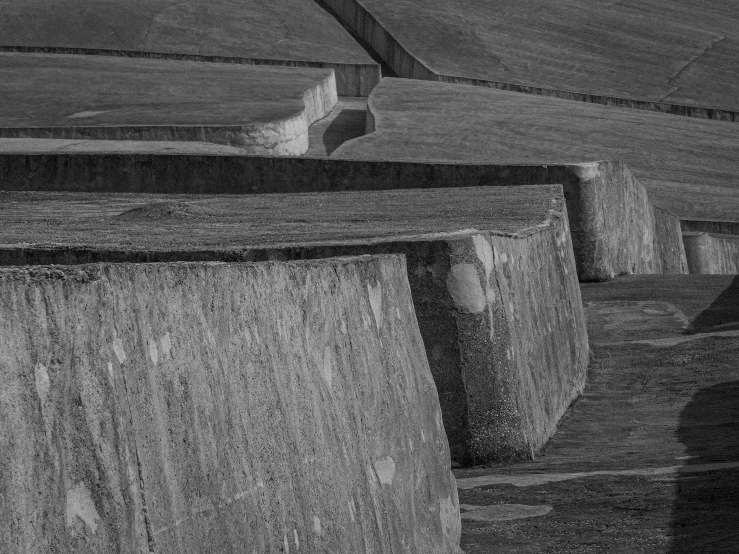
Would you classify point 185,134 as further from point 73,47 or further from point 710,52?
point 710,52

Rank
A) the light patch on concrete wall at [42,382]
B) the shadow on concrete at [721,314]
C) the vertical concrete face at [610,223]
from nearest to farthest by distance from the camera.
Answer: the light patch on concrete wall at [42,382], the shadow on concrete at [721,314], the vertical concrete face at [610,223]

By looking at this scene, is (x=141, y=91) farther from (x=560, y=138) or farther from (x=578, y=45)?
(x=578, y=45)

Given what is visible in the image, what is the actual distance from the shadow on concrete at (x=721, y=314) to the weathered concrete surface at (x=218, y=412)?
12.9ft

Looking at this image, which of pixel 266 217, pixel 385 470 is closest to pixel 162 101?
pixel 266 217

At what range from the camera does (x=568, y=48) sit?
3206 centimetres

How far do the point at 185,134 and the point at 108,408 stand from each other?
16.0 meters

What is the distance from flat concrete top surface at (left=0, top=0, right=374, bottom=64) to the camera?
28359 mm

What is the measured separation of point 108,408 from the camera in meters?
2.25

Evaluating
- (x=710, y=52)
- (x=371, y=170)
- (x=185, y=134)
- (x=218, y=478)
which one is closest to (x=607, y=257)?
(x=371, y=170)

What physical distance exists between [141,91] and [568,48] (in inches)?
526

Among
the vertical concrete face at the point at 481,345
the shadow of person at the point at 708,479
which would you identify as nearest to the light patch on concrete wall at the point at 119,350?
the shadow of person at the point at 708,479

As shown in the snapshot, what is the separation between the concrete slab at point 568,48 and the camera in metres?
28.3

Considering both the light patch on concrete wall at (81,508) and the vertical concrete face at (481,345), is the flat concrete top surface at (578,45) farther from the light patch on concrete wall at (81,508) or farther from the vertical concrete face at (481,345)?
the light patch on concrete wall at (81,508)

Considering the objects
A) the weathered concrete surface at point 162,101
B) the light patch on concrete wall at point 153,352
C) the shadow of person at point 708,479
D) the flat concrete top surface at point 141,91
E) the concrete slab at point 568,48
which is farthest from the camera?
the concrete slab at point 568,48
